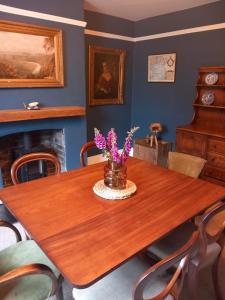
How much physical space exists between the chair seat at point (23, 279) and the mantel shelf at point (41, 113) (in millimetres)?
1530

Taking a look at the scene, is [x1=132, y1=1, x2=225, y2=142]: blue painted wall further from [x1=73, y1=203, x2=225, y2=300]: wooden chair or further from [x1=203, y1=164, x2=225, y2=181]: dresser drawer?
[x1=73, y1=203, x2=225, y2=300]: wooden chair

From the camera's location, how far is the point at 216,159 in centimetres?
290

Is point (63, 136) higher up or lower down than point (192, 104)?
lower down

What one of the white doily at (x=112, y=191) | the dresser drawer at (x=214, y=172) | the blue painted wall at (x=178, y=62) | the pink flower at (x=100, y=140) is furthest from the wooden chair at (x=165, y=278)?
the blue painted wall at (x=178, y=62)

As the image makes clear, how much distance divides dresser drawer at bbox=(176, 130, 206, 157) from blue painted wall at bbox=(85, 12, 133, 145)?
143cm

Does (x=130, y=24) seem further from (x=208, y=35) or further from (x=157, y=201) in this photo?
(x=157, y=201)

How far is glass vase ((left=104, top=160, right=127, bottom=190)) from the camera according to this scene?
147cm

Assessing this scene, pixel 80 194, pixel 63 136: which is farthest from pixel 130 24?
pixel 80 194

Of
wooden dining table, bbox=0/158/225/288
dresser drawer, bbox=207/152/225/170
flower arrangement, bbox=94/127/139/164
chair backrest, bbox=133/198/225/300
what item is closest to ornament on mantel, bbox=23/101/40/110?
wooden dining table, bbox=0/158/225/288

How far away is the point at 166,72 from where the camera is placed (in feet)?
12.8

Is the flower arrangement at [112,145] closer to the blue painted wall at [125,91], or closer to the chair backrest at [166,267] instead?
the chair backrest at [166,267]

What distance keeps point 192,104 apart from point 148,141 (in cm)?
91

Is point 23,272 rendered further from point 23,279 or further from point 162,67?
point 162,67

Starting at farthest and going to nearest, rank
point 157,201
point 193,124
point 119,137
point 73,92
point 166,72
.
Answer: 1. point 119,137
2. point 166,72
3. point 193,124
4. point 73,92
5. point 157,201
